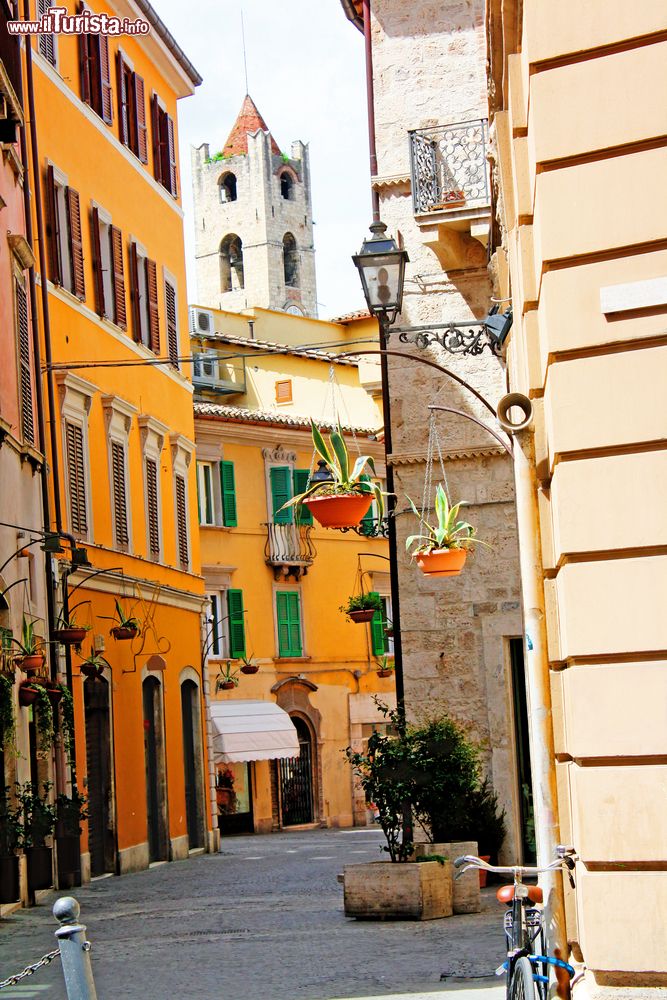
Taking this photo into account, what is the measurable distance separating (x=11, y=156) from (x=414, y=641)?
746 centimetres

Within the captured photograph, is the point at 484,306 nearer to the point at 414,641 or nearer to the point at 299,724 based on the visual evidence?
the point at 414,641

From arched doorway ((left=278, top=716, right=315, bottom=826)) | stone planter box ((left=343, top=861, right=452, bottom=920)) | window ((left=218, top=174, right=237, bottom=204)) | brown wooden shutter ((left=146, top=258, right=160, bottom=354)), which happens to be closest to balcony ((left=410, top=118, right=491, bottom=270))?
stone planter box ((left=343, top=861, right=452, bottom=920))

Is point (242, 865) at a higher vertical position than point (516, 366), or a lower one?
lower

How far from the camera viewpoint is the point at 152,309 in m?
27.3

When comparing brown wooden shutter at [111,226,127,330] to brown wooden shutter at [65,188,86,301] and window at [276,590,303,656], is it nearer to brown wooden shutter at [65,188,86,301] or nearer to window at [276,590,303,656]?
brown wooden shutter at [65,188,86,301]

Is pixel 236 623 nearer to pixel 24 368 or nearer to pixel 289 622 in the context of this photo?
pixel 289 622

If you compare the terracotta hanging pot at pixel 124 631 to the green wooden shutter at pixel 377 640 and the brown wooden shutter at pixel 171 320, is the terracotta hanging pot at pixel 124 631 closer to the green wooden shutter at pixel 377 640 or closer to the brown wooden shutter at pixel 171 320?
the brown wooden shutter at pixel 171 320

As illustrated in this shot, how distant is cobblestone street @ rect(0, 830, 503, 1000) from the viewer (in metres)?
10.4

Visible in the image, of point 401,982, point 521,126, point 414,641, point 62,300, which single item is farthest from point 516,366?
point 62,300

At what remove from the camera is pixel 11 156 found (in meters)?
19.6

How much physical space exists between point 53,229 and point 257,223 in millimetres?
74180

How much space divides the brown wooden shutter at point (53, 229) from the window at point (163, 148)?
19.8ft

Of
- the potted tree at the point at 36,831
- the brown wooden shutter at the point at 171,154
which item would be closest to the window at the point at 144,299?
the brown wooden shutter at the point at 171,154

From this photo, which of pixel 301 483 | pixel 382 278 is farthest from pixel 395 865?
pixel 301 483
